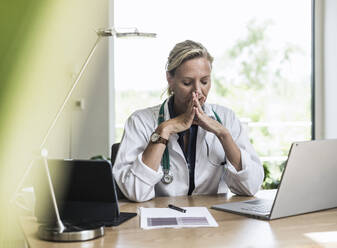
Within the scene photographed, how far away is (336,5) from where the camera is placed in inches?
156

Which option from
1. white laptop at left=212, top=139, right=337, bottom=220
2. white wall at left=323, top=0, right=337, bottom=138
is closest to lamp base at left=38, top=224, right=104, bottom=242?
white laptop at left=212, top=139, right=337, bottom=220

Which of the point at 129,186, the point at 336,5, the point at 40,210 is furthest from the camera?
the point at 336,5

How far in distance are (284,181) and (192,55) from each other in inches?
31.1

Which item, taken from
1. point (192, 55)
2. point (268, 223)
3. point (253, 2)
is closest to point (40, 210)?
point (268, 223)

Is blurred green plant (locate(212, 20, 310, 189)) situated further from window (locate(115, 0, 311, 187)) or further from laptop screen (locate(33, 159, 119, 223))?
laptop screen (locate(33, 159, 119, 223))

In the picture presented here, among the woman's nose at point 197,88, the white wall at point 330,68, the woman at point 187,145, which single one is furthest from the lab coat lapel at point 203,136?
the white wall at point 330,68

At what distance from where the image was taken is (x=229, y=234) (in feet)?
3.73

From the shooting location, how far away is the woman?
1.73 metres

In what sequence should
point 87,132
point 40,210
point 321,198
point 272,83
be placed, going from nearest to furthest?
point 40,210 < point 321,198 < point 87,132 < point 272,83

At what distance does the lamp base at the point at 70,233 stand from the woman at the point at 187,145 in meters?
0.55

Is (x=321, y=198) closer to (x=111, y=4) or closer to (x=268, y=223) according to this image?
(x=268, y=223)

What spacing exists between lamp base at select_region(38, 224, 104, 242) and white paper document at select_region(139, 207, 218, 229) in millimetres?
163

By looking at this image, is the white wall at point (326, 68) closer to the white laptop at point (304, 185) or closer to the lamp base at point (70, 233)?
the white laptop at point (304, 185)

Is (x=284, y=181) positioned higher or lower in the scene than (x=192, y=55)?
lower
